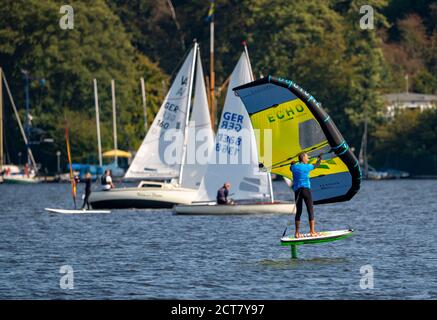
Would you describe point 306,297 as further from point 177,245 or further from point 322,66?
point 322,66

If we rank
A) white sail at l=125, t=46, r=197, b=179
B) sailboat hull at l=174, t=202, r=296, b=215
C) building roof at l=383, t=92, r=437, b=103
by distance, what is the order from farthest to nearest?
building roof at l=383, t=92, r=437, b=103 < white sail at l=125, t=46, r=197, b=179 < sailboat hull at l=174, t=202, r=296, b=215

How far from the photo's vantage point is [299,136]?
3500cm

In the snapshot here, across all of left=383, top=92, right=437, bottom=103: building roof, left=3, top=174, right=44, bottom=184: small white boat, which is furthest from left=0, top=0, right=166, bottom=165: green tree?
left=383, top=92, right=437, bottom=103: building roof

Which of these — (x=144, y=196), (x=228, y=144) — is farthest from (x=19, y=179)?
(x=228, y=144)

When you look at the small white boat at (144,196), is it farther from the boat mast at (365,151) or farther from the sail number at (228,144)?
the boat mast at (365,151)

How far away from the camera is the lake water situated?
30562mm

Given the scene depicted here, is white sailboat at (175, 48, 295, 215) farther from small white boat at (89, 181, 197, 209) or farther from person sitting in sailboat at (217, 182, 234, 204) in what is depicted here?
small white boat at (89, 181, 197, 209)

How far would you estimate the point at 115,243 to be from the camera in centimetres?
4288

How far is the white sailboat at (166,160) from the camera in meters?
60.0

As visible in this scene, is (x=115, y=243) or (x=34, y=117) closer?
(x=115, y=243)
